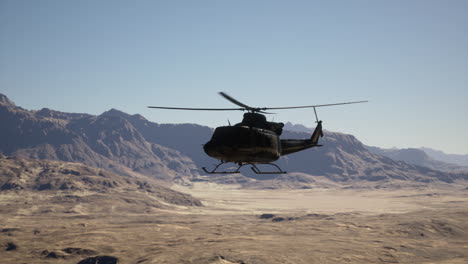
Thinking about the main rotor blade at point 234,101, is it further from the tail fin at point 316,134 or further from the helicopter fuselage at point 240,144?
the tail fin at point 316,134

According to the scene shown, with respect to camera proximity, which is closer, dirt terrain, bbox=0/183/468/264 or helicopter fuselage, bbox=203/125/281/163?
helicopter fuselage, bbox=203/125/281/163

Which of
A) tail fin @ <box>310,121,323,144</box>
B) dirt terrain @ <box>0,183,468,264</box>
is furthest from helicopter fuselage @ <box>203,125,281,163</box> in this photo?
dirt terrain @ <box>0,183,468,264</box>

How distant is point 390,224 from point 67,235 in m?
133

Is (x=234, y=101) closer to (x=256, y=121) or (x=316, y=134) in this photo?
(x=256, y=121)

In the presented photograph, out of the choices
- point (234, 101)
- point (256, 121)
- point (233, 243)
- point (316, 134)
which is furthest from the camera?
point (233, 243)

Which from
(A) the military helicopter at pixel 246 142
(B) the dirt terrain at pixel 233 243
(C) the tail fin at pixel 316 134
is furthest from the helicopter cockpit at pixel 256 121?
(B) the dirt terrain at pixel 233 243

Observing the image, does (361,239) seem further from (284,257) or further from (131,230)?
(131,230)

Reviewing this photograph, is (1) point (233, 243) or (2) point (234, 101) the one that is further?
(1) point (233, 243)

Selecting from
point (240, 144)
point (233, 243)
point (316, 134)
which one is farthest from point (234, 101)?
point (233, 243)

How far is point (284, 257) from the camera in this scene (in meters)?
129

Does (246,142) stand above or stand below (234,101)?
below

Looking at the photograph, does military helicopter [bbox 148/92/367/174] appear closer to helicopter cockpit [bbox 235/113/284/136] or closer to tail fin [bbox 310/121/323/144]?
helicopter cockpit [bbox 235/113/284/136]

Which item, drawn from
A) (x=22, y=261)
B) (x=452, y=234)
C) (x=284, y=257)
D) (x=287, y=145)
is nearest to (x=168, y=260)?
(x=284, y=257)

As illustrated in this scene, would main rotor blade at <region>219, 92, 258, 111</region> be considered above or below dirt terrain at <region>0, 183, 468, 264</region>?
above
